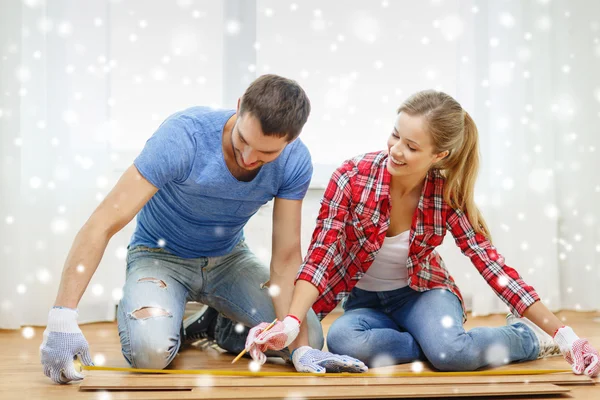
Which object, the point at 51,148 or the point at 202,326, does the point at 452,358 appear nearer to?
the point at 202,326

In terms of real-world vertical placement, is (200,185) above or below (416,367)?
above

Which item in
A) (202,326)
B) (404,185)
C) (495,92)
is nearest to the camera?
(404,185)

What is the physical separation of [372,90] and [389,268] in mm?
1196

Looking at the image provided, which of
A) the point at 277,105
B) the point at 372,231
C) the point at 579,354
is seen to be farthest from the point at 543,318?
the point at 277,105

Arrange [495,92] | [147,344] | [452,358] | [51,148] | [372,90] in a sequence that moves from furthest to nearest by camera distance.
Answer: [372,90]
[495,92]
[51,148]
[452,358]
[147,344]

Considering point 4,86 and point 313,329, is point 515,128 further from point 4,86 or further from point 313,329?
point 4,86

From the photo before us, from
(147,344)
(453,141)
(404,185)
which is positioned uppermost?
(453,141)

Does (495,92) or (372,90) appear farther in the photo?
(372,90)

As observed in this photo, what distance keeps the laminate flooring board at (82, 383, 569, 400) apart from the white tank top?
431 mm

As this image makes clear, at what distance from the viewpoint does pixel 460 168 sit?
1643 mm

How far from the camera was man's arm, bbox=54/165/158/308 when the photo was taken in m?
1.30

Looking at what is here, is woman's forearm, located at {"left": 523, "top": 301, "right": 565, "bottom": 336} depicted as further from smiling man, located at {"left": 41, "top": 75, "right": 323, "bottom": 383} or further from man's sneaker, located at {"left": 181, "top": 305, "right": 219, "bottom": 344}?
man's sneaker, located at {"left": 181, "top": 305, "right": 219, "bottom": 344}

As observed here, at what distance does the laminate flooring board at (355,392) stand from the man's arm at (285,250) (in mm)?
336

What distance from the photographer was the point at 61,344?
4.18ft
